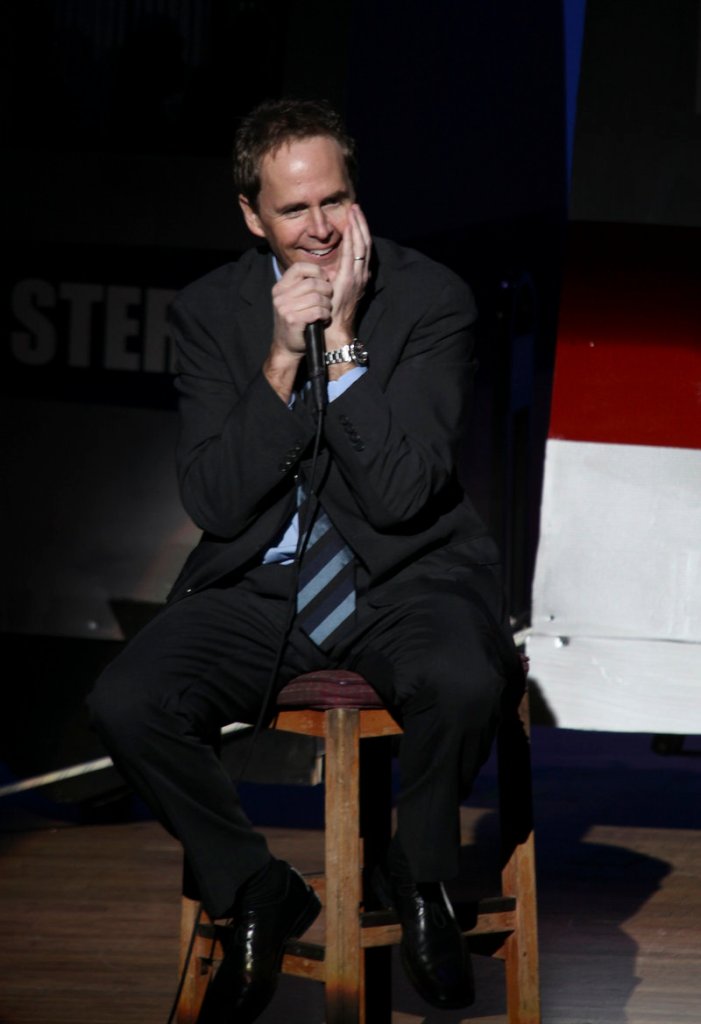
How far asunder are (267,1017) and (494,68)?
6.69 ft

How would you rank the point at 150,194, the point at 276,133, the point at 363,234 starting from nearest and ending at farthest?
the point at 363,234 → the point at 276,133 → the point at 150,194

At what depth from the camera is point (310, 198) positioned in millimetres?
2652

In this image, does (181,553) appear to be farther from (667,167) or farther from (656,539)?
(667,167)

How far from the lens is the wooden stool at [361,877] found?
7.98ft

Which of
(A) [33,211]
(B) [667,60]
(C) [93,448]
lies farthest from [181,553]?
(B) [667,60]

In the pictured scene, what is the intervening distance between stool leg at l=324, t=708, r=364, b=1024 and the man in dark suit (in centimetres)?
6

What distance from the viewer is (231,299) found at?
2764 mm

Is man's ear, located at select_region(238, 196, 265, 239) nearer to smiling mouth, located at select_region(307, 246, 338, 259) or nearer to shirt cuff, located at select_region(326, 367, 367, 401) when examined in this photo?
smiling mouth, located at select_region(307, 246, 338, 259)

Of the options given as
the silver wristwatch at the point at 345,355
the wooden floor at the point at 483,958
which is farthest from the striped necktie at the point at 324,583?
the wooden floor at the point at 483,958

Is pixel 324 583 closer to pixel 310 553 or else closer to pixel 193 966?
pixel 310 553

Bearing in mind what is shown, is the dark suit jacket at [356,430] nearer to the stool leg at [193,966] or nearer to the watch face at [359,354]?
the watch face at [359,354]

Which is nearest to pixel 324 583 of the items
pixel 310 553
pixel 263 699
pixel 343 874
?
pixel 310 553

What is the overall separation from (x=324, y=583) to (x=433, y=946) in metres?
0.56

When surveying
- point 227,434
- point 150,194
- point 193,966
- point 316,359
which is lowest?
point 193,966
